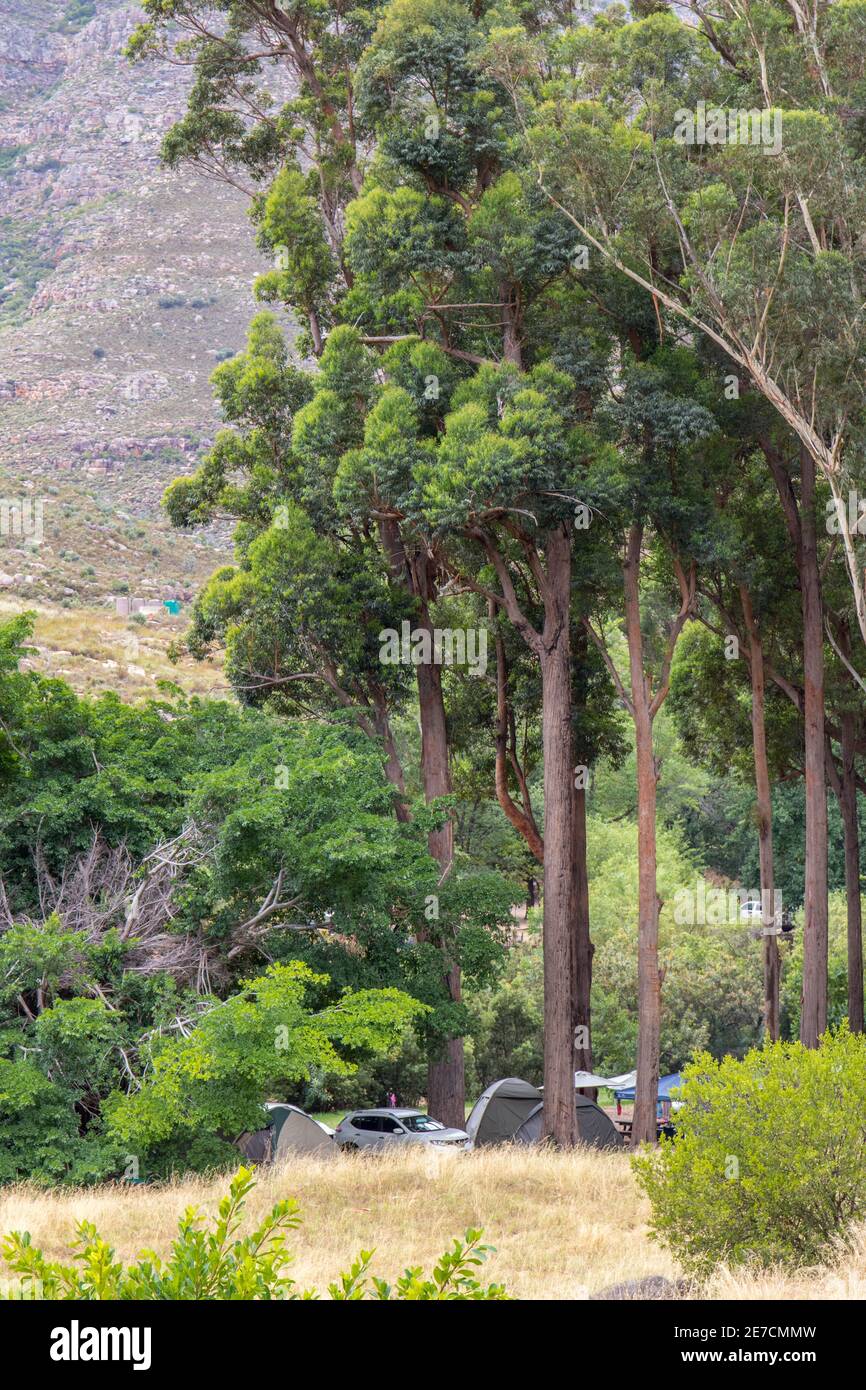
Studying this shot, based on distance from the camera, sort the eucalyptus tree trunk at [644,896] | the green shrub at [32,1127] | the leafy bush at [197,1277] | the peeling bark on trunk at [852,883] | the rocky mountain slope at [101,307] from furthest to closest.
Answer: the rocky mountain slope at [101,307], the peeling bark on trunk at [852,883], the eucalyptus tree trunk at [644,896], the green shrub at [32,1127], the leafy bush at [197,1277]

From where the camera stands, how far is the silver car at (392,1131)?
72.8 ft

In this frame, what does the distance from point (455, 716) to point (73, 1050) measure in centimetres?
1256

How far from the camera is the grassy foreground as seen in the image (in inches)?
388

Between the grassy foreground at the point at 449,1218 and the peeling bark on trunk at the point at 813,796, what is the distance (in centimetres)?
692

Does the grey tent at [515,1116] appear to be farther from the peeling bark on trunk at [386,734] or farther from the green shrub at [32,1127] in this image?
the green shrub at [32,1127]

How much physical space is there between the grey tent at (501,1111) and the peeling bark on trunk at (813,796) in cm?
517

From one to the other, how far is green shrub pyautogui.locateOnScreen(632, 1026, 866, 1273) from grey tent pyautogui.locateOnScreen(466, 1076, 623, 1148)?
12.9 m

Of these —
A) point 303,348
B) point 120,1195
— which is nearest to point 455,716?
point 303,348

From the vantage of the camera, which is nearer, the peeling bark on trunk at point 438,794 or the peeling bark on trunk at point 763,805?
the peeling bark on trunk at point 438,794

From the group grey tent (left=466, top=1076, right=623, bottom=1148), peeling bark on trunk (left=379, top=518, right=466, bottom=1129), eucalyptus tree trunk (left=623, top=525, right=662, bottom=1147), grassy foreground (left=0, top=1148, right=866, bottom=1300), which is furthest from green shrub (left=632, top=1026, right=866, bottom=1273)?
grey tent (left=466, top=1076, right=623, bottom=1148)

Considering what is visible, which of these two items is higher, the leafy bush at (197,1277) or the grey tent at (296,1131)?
the leafy bush at (197,1277)

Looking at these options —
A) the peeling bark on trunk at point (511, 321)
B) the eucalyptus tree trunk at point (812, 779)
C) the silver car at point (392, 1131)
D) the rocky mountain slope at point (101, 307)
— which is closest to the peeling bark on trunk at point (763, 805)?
the eucalyptus tree trunk at point (812, 779)

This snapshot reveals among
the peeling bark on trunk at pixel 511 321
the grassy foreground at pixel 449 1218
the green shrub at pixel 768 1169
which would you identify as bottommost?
the grassy foreground at pixel 449 1218

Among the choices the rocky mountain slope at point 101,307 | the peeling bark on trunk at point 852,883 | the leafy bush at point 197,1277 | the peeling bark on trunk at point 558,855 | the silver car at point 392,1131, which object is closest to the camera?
the leafy bush at point 197,1277
